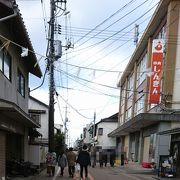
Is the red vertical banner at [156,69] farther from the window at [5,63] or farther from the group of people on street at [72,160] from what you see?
the window at [5,63]

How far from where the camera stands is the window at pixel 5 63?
1662 centimetres

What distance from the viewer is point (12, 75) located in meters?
19.2

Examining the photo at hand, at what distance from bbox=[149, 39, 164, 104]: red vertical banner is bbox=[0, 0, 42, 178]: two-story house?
35.1 ft

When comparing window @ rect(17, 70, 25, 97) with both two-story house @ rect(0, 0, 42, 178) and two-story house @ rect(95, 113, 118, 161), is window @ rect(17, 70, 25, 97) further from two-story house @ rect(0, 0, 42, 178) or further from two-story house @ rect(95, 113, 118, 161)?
two-story house @ rect(95, 113, 118, 161)

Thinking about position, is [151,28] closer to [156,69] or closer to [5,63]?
[156,69]

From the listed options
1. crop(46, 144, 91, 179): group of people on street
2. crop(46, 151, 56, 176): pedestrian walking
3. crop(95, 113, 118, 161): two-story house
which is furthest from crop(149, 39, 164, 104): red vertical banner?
crop(95, 113, 118, 161): two-story house

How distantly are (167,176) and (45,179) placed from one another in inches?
277

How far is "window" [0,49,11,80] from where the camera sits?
16.6 meters

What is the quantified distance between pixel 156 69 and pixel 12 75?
1572 centimetres

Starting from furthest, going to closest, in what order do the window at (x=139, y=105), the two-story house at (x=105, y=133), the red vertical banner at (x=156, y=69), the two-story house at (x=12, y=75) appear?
the two-story house at (x=105, y=133) → the window at (x=139, y=105) → the red vertical banner at (x=156, y=69) → the two-story house at (x=12, y=75)

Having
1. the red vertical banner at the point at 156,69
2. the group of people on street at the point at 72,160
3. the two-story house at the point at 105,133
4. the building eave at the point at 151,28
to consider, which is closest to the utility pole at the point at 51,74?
the group of people on street at the point at 72,160

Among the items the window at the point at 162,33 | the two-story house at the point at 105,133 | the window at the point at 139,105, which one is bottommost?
the two-story house at the point at 105,133

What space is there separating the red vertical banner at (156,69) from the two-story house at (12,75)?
10.7 m

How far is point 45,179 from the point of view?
69.5 feet
